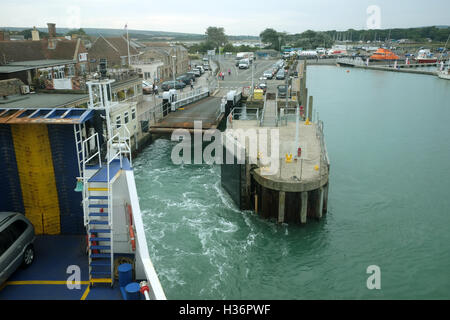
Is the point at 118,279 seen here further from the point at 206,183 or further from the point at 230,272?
the point at 206,183

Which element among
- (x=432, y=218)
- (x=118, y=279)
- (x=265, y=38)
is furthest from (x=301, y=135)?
(x=265, y=38)

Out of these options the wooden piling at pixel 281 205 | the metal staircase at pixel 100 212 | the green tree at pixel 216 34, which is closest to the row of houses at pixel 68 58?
the wooden piling at pixel 281 205

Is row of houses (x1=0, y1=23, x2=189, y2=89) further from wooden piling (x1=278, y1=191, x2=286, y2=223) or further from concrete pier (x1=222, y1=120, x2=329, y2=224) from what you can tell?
wooden piling (x1=278, y1=191, x2=286, y2=223)

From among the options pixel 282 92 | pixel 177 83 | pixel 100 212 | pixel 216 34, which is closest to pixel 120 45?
pixel 177 83

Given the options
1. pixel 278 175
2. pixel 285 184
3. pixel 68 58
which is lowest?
pixel 285 184

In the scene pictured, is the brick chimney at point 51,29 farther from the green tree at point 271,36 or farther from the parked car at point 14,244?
the green tree at point 271,36

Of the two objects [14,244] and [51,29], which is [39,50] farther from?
[14,244]
